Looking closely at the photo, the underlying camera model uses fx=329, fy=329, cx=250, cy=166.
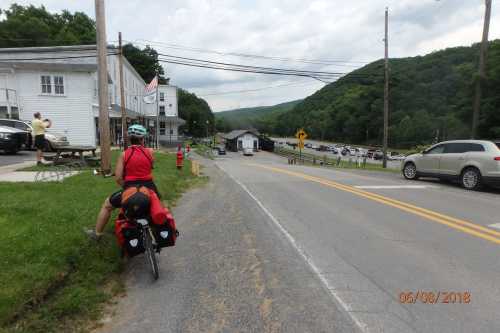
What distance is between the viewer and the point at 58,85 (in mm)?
22969

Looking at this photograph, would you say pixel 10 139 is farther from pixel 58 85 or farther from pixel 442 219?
pixel 442 219

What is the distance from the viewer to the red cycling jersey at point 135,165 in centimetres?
446

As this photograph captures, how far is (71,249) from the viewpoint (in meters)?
4.28

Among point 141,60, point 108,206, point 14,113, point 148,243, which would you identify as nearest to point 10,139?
point 14,113

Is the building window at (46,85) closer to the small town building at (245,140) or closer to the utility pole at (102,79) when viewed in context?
the utility pole at (102,79)

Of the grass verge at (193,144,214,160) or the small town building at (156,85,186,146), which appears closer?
the grass verge at (193,144,214,160)

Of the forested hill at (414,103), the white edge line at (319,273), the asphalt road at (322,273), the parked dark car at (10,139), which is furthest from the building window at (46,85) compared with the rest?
the forested hill at (414,103)

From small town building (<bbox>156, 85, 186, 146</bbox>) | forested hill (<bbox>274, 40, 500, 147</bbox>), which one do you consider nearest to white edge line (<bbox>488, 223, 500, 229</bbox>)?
forested hill (<bbox>274, 40, 500, 147</bbox>)

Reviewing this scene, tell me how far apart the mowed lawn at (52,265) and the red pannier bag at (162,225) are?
0.72m

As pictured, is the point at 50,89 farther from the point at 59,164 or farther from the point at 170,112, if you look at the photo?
the point at 170,112

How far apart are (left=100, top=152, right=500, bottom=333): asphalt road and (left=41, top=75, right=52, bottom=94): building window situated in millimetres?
20180

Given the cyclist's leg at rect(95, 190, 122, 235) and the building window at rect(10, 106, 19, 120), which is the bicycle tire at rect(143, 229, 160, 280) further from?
the building window at rect(10, 106, 19, 120)

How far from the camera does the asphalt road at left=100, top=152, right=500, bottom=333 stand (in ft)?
10.6
